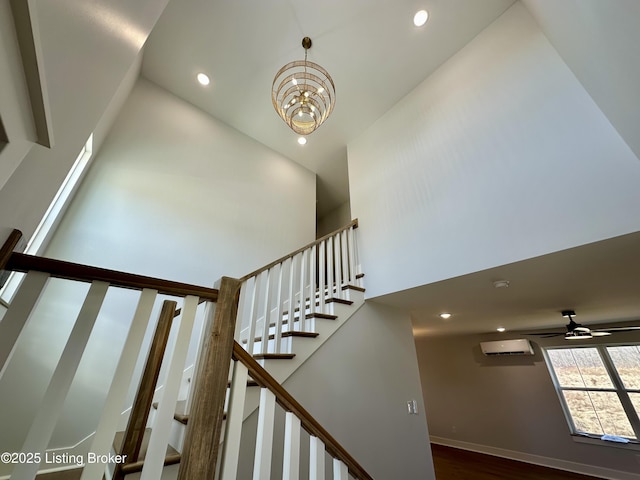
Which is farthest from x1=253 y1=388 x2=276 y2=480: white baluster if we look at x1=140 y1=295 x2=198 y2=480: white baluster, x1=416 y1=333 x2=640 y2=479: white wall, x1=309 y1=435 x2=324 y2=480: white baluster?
x1=416 y1=333 x2=640 y2=479: white wall

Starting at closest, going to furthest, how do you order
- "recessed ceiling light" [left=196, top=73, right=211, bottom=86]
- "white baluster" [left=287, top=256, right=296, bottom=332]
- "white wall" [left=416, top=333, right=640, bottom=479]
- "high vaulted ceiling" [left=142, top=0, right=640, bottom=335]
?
"high vaulted ceiling" [left=142, top=0, right=640, bottom=335], "white baluster" [left=287, top=256, right=296, bottom=332], "recessed ceiling light" [left=196, top=73, right=211, bottom=86], "white wall" [left=416, top=333, right=640, bottom=479]

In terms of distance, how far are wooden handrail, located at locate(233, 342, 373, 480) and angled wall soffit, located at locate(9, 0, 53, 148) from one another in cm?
95

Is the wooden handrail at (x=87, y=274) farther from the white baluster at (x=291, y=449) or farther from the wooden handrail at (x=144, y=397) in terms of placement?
the white baluster at (x=291, y=449)

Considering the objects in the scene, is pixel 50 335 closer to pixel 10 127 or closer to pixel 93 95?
pixel 93 95

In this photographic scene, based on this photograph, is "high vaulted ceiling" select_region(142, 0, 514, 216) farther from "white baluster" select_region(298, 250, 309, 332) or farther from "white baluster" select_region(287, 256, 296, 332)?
"white baluster" select_region(287, 256, 296, 332)

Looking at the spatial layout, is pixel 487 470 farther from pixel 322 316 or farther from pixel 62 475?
pixel 62 475

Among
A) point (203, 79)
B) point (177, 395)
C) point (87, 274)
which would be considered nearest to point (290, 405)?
point (177, 395)

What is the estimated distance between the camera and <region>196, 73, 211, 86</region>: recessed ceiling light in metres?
3.58

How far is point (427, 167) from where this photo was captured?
3086 mm

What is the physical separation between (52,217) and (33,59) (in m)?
2.55

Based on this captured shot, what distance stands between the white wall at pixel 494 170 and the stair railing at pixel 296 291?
0.93 feet

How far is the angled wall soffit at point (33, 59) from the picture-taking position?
53 centimetres

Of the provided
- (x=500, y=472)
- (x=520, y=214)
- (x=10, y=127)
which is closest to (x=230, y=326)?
(x=10, y=127)

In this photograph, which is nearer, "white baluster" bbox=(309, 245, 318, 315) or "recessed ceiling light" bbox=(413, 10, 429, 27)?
"white baluster" bbox=(309, 245, 318, 315)
